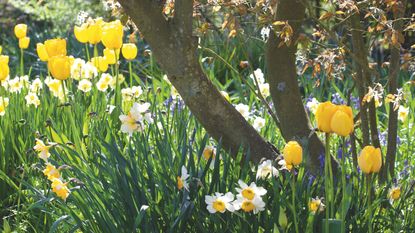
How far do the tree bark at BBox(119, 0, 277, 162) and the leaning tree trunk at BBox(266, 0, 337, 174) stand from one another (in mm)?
269

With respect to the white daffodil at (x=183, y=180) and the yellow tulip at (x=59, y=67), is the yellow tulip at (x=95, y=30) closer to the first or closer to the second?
the yellow tulip at (x=59, y=67)

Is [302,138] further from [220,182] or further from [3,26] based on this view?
[3,26]

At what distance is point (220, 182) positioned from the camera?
3129 millimetres

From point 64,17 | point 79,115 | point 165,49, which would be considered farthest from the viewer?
point 64,17

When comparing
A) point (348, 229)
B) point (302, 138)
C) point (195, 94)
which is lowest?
point (348, 229)

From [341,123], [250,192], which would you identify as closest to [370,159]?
[341,123]

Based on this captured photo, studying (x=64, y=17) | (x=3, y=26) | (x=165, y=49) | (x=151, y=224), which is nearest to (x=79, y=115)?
(x=165, y=49)

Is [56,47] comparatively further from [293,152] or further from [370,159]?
[370,159]

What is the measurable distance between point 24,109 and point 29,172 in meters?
0.79

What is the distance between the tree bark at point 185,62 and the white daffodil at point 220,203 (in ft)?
1.95

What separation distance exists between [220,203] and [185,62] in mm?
732

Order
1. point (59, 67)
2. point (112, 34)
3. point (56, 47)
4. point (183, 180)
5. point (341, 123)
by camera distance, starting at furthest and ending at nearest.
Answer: point (112, 34), point (56, 47), point (59, 67), point (183, 180), point (341, 123)

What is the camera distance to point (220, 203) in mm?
2750

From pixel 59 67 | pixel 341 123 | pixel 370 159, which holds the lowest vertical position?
pixel 370 159
